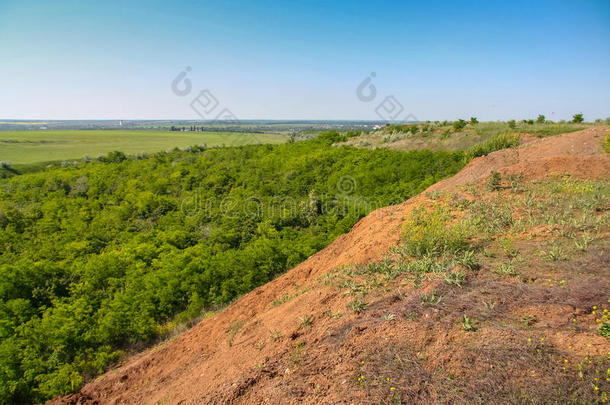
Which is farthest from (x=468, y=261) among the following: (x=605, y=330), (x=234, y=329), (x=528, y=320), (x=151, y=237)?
(x=151, y=237)

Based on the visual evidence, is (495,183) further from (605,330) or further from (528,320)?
(605,330)

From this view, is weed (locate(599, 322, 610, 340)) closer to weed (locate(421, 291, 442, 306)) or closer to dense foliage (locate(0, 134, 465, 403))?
weed (locate(421, 291, 442, 306))

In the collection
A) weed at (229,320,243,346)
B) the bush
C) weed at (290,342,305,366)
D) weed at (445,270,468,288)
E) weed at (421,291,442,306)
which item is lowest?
weed at (229,320,243,346)

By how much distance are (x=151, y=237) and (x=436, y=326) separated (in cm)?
2202

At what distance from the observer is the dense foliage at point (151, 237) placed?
11008mm

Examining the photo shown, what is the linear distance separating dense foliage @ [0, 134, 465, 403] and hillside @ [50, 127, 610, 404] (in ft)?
17.7

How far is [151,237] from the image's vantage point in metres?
21.5

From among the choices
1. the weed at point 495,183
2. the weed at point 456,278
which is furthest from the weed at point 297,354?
the weed at point 495,183

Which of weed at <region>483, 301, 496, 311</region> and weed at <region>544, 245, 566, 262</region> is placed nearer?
weed at <region>483, 301, 496, 311</region>

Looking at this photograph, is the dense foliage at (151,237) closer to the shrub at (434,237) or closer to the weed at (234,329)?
the weed at (234,329)

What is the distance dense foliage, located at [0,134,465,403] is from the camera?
36.1ft

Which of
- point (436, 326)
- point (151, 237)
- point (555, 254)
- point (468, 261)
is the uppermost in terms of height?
point (555, 254)

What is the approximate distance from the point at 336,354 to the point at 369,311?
941mm

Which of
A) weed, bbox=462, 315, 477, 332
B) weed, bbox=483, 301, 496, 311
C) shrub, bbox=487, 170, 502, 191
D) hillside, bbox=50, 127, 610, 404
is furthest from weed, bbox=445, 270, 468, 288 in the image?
shrub, bbox=487, 170, 502, 191
